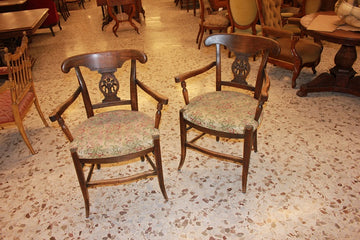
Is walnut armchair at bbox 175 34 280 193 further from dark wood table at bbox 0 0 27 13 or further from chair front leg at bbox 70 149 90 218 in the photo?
dark wood table at bbox 0 0 27 13

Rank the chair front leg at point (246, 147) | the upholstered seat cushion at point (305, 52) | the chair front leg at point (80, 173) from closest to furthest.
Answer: the chair front leg at point (80, 173), the chair front leg at point (246, 147), the upholstered seat cushion at point (305, 52)

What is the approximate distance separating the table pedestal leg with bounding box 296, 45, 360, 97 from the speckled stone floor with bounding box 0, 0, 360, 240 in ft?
0.34

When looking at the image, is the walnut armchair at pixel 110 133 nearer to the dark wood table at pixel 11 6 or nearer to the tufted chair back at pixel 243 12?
the tufted chair back at pixel 243 12

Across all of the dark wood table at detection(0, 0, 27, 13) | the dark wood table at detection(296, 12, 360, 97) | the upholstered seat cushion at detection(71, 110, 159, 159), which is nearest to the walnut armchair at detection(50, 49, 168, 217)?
the upholstered seat cushion at detection(71, 110, 159, 159)

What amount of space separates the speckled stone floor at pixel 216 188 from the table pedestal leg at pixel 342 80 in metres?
0.10

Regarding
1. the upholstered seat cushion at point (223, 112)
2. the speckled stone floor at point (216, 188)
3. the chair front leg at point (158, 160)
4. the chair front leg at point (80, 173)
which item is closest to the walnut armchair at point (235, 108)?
the upholstered seat cushion at point (223, 112)

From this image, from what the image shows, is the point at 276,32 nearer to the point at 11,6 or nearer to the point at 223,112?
the point at 223,112

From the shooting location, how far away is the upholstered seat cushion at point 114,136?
1694mm

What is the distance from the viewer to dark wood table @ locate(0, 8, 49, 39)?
3553 mm

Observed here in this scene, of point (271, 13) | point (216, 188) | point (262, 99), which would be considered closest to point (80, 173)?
point (216, 188)

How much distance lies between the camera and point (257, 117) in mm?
1850

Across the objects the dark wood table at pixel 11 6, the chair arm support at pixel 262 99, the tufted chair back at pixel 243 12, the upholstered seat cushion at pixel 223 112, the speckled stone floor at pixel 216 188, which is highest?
the dark wood table at pixel 11 6

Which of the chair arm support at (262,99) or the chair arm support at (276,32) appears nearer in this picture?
the chair arm support at (262,99)

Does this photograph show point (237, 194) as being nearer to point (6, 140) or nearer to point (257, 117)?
point (257, 117)
